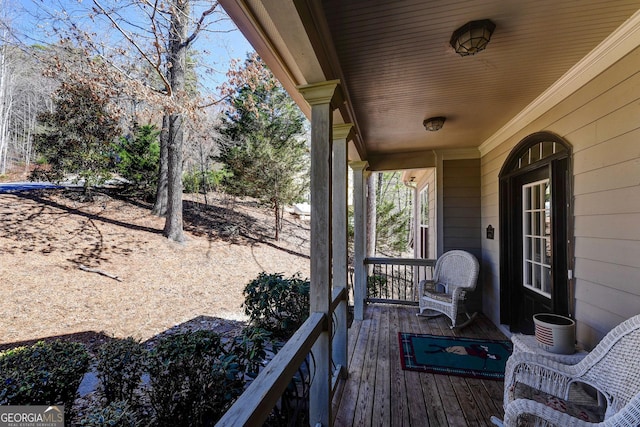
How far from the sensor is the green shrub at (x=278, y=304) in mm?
2760

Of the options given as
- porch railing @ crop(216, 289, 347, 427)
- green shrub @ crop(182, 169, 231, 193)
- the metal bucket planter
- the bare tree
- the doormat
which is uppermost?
the bare tree

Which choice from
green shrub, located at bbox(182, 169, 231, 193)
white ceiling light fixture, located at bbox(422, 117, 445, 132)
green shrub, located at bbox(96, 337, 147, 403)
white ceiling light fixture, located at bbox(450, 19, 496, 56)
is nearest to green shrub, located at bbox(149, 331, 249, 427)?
green shrub, located at bbox(96, 337, 147, 403)

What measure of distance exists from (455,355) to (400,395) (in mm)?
1013

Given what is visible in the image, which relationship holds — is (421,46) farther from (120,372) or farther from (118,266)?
(118,266)

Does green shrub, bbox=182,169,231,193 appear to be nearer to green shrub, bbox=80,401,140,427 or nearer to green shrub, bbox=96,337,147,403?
green shrub, bbox=96,337,147,403

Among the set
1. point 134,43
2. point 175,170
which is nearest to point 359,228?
point 134,43

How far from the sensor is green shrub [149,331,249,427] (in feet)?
4.96

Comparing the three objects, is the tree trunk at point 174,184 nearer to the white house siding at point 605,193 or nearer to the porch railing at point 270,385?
the porch railing at point 270,385

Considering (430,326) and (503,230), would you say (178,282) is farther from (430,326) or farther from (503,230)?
(503,230)

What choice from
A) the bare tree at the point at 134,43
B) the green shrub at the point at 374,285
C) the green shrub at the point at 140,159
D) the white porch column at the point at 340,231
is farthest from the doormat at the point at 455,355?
the green shrub at the point at 140,159

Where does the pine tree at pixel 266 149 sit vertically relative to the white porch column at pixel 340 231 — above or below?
above

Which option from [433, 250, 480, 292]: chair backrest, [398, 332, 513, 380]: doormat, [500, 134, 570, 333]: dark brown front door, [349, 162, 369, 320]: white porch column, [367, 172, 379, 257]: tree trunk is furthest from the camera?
[367, 172, 379, 257]: tree trunk

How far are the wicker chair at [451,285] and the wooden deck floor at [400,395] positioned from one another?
936mm

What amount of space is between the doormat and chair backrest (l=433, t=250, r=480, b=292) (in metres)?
0.77
